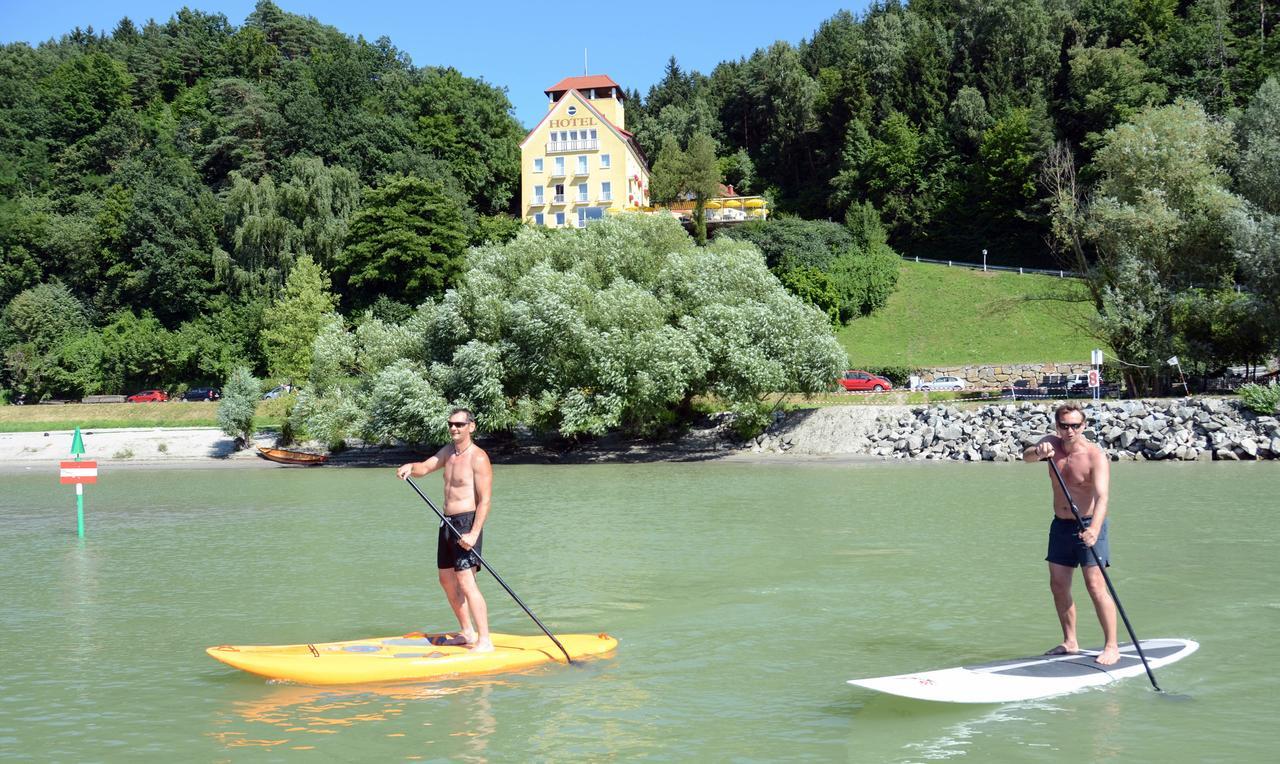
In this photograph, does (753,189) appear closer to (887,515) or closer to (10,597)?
(887,515)

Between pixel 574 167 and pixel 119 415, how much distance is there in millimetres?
36926

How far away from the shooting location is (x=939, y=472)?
29266mm

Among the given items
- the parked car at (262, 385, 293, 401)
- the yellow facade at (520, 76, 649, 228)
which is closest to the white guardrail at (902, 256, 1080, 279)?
the yellow facade at (520, 76, 649, 228)

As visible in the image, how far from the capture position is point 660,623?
37.0ft

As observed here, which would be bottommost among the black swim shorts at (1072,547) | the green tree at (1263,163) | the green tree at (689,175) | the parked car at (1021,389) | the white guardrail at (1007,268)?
the black swim shorts at (1072,547)

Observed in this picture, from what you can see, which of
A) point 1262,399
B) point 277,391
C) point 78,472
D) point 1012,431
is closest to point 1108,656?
point 78,472

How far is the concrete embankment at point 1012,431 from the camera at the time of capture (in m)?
31.2

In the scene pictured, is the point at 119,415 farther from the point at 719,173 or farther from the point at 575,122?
the point at 719,173

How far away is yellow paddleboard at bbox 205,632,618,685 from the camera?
896 cm

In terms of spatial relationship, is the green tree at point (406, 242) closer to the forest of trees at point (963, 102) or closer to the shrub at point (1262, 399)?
the forest of trees at point (963, 102)

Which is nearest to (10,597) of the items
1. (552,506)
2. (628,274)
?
(552,506)

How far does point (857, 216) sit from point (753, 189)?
23581 mm

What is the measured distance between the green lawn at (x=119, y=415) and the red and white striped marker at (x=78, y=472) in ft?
88.0

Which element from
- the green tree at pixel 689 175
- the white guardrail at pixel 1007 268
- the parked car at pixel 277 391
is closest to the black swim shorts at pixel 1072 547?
the parked car at pixel 277 391
